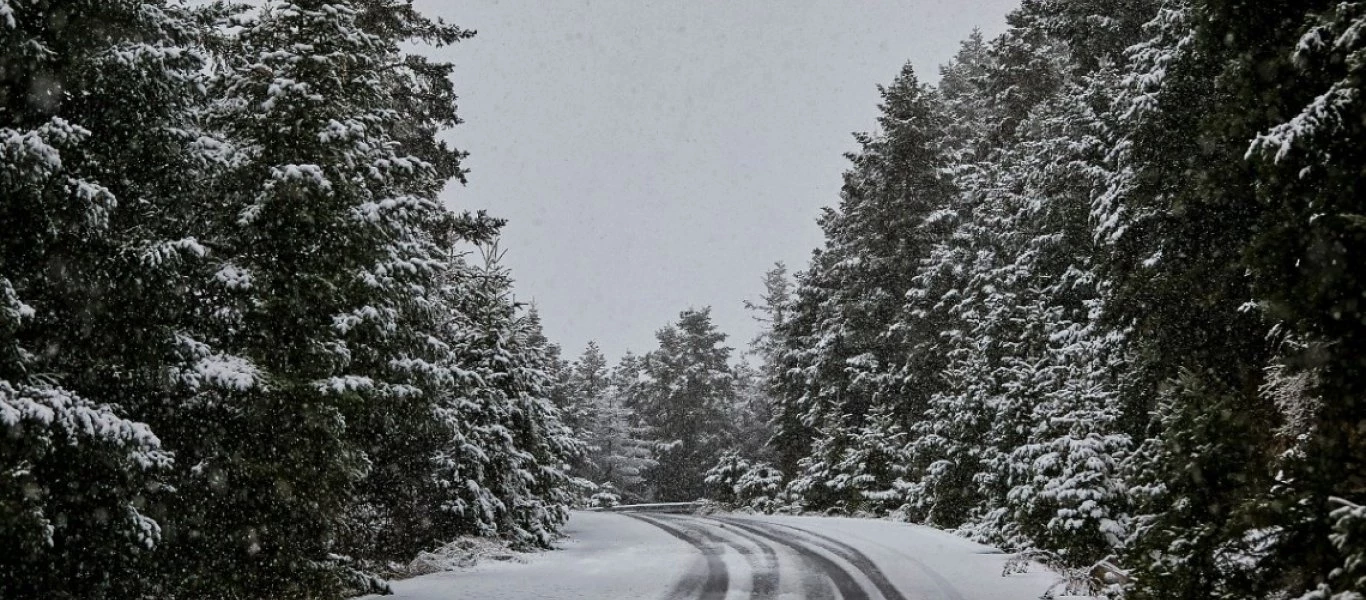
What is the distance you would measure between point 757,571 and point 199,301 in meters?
9.06

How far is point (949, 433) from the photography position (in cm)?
2316

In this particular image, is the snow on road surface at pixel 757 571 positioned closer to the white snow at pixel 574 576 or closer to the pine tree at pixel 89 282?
the white snow at pixel 574 576

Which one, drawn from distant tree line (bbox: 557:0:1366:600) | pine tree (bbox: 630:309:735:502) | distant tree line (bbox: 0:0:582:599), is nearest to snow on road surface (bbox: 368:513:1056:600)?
distant tree line (bbox: 557:0:1366:600)

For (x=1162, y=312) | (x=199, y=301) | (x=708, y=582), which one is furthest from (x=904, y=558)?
(x=199, y=301)

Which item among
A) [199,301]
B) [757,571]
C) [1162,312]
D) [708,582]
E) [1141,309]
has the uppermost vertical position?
[1141,309]

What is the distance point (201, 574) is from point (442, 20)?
12.6 meters

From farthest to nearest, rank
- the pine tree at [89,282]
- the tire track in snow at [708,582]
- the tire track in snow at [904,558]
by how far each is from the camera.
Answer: the tire track in snow at [708,582]
the tire track in snow at [904,558]
the pine tree at [89,282]

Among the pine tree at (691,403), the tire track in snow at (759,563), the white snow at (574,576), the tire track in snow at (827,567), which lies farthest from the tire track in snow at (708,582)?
the pine tree at (691,403)

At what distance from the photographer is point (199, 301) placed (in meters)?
9.86

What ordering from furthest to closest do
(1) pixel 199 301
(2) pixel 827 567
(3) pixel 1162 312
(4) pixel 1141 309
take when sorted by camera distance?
1. (2) pixel 827 567
2. (4) pixel 1141 309
3. (3) pixel 1162 312
4. (1) pixel 199 301

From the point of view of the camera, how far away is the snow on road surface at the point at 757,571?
1177 centimetres

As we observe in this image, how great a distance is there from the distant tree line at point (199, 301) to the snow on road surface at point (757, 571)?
2457mm

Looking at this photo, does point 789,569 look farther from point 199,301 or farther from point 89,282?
point 89,282

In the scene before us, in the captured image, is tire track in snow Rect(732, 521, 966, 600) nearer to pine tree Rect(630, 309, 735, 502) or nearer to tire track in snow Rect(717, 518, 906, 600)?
tire track in snow Rect(717, 518, 906, 600)
